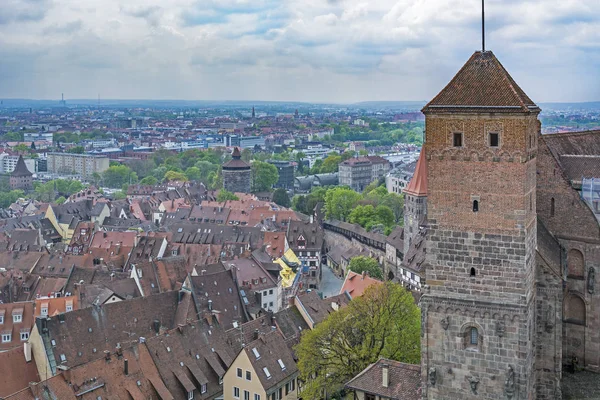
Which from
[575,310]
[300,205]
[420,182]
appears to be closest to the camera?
[575,310]

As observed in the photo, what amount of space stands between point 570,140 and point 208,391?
26682mm

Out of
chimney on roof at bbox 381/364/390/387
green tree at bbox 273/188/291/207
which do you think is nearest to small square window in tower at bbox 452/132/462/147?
chimney on roof at bbox 381/364/390/387

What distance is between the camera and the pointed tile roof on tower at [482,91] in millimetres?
31531

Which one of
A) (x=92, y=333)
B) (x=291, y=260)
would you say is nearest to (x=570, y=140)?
(x=92, y=333)

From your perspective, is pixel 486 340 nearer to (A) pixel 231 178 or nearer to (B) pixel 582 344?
(B) pixel 582 344

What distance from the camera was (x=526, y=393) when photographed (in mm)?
32250

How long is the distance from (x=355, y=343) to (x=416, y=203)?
125ft

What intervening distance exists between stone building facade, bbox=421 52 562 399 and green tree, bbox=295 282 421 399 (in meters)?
12.6

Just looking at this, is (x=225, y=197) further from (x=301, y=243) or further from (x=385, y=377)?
(x=385, y=377)

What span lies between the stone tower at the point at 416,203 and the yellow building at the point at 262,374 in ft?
113

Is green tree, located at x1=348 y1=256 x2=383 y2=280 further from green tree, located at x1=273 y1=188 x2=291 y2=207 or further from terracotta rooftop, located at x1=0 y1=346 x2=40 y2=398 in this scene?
green tree, located at x1=273 y1=188 x2=291 y2=207

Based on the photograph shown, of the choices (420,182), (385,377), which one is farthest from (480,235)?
(420,182)

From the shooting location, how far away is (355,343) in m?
47.1

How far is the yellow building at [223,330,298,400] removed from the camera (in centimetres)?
4891
